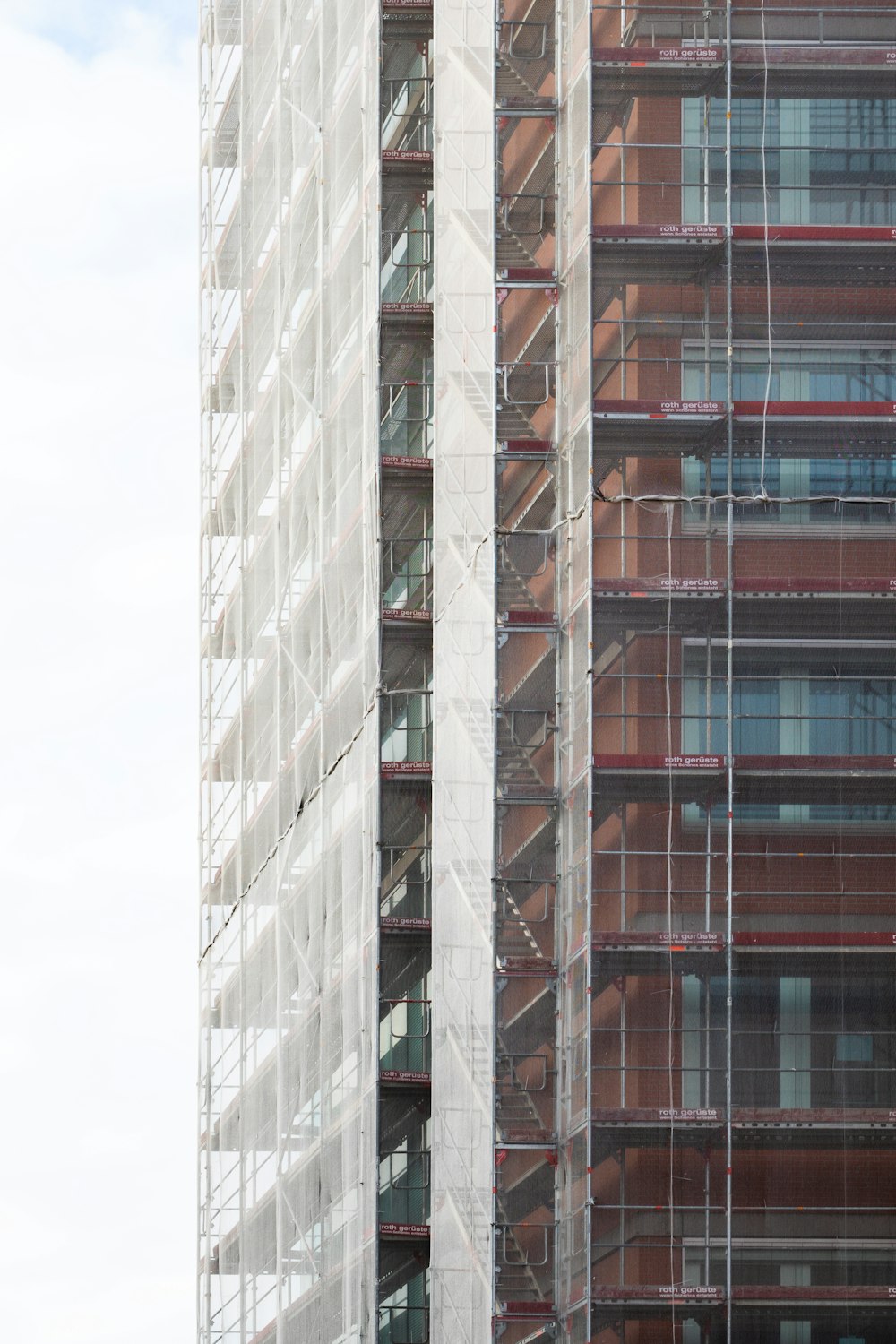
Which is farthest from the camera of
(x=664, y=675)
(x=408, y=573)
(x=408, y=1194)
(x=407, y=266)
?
(x=407, y=266)

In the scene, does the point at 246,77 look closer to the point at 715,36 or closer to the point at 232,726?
the point at 232,726

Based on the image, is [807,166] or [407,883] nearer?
[807,166]

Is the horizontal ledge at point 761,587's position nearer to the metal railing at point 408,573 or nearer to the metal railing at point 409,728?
the metal railing at point 409,728

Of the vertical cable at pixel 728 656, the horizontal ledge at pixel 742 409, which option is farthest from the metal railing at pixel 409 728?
the vertical cable at pixel 728 656

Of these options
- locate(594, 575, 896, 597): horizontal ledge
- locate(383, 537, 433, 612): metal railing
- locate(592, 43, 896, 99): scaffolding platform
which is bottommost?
locate(594, 575, 896, 597): horizontal ledge

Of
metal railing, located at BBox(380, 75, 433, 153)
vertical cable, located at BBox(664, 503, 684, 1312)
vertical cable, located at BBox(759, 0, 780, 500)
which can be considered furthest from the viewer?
metal railing, located at BBox(380, 75, 433, 153)

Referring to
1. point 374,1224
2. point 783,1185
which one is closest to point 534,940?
point 783,1185

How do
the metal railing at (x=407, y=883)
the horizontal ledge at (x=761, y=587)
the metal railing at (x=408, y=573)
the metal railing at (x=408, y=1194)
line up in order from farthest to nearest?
the metal railing at (x=408, y=573), the metal railing at (x=407, y=883), the metal railing at (x=408, y=1194), the horizontal ledge at (x=761, y=587)

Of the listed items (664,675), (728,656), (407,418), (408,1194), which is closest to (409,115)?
(407,418)

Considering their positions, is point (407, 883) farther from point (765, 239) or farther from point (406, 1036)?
point (765, 239)

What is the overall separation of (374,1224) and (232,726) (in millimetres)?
7949

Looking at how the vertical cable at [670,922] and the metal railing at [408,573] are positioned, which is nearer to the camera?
the vertical cable at [670,922]

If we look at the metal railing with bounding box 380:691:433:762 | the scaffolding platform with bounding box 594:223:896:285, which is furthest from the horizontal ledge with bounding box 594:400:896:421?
the metal railing with bounding box 380:691:433:762

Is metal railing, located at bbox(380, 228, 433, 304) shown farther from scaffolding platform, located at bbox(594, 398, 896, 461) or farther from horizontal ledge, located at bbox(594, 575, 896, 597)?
horizontal ledge, located at bbox(594, 575, 896, 597)
